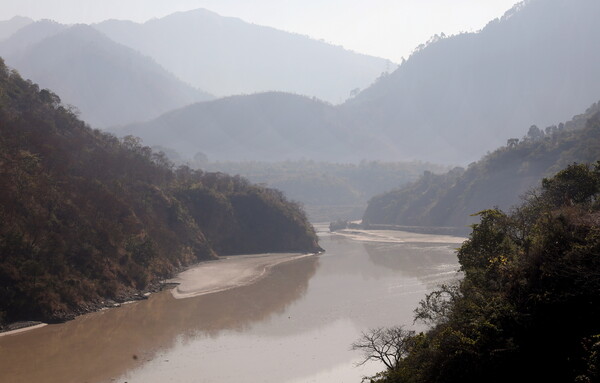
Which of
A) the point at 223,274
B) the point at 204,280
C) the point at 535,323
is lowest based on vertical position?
the point at 223,274

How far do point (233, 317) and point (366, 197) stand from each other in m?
147

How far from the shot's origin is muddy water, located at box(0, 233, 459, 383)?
92.1 ft

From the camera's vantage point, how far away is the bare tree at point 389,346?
80.3 feet

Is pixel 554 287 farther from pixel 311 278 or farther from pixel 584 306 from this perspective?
pixel 311 278

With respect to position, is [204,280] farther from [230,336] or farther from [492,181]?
[492,181]

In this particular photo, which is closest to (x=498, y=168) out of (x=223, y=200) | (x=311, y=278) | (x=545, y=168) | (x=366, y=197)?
(x=545, y=168)

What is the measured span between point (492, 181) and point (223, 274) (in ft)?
222

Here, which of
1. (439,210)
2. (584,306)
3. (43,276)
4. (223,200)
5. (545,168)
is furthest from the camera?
(439,210)

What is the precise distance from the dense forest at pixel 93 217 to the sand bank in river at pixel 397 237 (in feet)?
72.9

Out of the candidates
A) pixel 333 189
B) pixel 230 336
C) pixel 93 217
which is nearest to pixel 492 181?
pixel 333 189

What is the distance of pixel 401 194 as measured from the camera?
140 metres

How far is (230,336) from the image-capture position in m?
35.5

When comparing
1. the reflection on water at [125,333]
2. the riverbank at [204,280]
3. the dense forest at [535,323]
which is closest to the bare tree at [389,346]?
the dense forest at [535,323]

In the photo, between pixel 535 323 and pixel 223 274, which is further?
pixel 223 274
